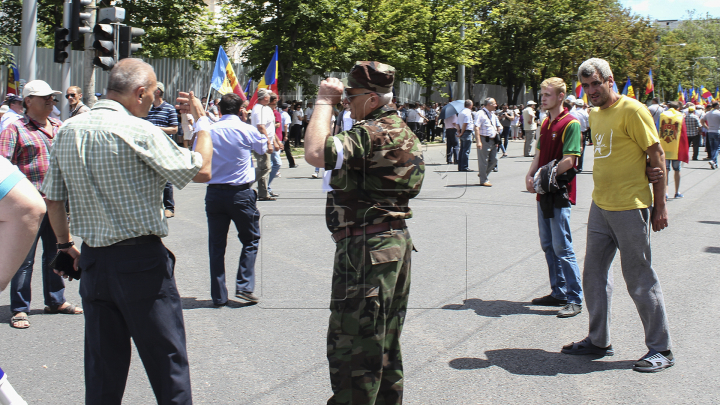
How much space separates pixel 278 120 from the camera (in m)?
15.9

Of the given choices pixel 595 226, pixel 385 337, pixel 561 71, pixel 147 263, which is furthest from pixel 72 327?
pixel 561 71

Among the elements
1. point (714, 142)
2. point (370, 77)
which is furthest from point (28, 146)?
point (714, 142)

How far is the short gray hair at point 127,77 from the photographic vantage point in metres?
3.02

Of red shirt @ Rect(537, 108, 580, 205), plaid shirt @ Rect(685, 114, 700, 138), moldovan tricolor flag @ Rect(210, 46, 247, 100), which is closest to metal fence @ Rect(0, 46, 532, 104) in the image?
plaid shirt @ Rect(685, 114, 700, 138)

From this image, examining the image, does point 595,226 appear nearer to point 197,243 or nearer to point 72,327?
point 72,327

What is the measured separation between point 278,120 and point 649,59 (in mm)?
44012

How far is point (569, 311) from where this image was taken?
5.43 m

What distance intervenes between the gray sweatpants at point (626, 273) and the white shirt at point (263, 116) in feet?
23.2

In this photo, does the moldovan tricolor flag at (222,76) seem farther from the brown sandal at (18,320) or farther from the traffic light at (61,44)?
the brown sandal at (18,320)

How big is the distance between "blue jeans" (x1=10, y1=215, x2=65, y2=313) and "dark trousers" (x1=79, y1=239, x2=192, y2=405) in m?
2.48

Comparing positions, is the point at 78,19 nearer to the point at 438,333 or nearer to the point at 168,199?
the point at 168,199

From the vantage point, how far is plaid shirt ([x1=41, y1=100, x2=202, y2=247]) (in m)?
2.89

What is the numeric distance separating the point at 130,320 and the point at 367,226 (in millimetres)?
1132

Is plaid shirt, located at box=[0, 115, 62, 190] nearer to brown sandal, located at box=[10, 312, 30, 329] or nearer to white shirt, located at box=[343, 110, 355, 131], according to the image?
brown sandal, located at box=[10, 312, 30, 329]
